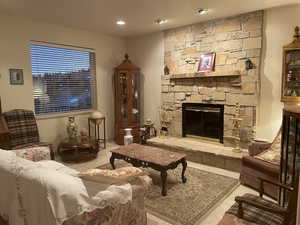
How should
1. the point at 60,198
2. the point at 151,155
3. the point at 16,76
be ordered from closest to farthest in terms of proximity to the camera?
1. the point at 60,198
2. the point at 151,155
3. the point at 16,76

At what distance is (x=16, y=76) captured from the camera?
12.7 feet

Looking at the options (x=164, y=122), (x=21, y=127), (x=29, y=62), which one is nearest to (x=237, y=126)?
(x=164, y=122)

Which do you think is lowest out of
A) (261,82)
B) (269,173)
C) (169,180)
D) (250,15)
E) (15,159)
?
(169,180)

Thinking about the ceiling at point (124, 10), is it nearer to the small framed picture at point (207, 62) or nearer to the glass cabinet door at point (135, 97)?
the small framed picture at point (207, 62)

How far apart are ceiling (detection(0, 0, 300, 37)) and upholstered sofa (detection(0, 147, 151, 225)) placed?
2498 millimetres

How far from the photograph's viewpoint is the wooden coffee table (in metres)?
2.79

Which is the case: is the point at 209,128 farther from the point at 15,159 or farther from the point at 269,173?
the point at 15,159

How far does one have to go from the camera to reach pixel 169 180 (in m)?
3.27

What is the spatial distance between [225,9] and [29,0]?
3020 mm

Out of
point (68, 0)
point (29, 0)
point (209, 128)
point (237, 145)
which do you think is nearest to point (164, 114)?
point (209, 128)

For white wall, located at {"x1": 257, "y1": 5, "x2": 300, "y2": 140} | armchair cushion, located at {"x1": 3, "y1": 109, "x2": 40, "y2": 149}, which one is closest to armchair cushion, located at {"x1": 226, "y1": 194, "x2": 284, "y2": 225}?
white wall, located at {"x1": 257, "y1": 5, "x2": 300, "y2": 140}

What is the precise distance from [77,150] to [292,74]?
3.91 metres

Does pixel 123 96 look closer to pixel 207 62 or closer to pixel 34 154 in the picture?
pixel 207 62

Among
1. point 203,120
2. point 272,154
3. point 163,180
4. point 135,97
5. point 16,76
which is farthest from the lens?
point 135,97
